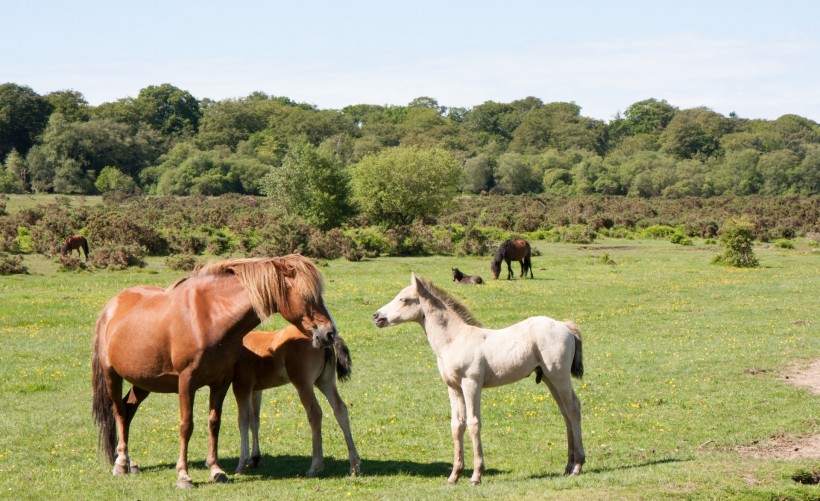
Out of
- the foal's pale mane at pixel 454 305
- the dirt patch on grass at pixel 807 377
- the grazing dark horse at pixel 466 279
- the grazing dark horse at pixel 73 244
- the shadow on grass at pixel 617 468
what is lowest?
the grazing dark horse at pixel 466 279

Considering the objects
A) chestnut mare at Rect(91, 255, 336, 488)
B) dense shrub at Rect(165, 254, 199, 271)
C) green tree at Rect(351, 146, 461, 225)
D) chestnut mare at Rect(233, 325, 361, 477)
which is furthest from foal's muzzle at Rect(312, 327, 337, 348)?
green tree at Rect(351, 146, 461, 225)

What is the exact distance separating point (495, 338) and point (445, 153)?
5436cm

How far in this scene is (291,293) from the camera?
9.38 m

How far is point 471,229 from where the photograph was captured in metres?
49.2

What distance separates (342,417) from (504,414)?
4034 mm

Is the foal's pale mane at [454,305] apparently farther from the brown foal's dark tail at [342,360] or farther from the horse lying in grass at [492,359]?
the brown foal's dark tail at [342,360]

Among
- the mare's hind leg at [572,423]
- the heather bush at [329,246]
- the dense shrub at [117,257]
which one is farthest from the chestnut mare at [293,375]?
the heather bush at [329,246]

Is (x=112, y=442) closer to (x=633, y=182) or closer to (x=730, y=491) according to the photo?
(x=730, y=491)

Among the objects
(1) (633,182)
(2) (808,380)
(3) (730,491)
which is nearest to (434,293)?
(3) (730,491)

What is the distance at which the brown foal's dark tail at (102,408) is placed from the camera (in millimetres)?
10531

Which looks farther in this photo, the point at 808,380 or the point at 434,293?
the point at 808,380

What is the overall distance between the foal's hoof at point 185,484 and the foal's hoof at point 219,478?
0.29 meters

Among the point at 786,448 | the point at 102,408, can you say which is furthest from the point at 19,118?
the point at 786,448

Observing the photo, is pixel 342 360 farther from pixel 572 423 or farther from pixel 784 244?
pixel 784 244
